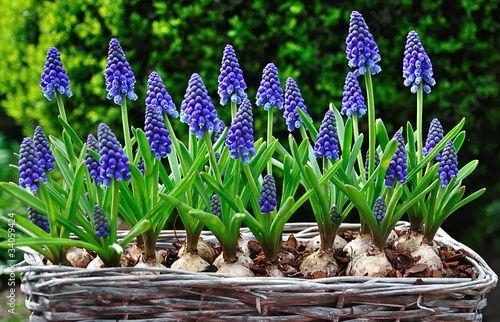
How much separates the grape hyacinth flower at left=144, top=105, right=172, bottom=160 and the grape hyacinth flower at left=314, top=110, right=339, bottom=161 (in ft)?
1.84

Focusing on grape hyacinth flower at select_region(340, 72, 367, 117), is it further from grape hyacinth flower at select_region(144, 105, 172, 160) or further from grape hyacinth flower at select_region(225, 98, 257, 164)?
grape hyacinth flower at select_region(144, 105, 172, 160)

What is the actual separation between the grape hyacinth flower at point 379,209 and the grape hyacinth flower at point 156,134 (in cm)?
81

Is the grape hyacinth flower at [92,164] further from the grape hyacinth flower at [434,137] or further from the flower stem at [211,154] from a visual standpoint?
the grape hyacinth flower at [434,137]

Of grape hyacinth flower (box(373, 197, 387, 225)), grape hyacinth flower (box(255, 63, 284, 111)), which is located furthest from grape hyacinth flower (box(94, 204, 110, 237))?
grape hyacinth flower (box(373, 197, 387, 225))

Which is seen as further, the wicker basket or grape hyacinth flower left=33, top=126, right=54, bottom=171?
grape hyacinth flower left=33, top=126, right=54, bottom=171

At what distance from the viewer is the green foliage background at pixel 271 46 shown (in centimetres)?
374

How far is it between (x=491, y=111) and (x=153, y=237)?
3.30 metres

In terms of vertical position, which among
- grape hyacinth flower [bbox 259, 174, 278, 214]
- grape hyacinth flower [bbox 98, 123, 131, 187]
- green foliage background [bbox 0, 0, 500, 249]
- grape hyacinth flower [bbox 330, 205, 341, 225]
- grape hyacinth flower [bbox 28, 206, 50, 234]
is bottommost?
grape hyacinth flower [bbox 330, 205, 341, 225]

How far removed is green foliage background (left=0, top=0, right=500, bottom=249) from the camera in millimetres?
3742

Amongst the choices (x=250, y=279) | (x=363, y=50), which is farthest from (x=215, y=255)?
(x=363, y=50)

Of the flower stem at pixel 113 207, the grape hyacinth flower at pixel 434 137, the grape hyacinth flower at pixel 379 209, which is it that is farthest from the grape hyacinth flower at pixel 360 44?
the flower stem at pixel 113 207

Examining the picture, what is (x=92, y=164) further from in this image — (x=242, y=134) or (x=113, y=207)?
(x=242, y=134)

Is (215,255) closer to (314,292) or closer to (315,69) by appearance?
(314,292)

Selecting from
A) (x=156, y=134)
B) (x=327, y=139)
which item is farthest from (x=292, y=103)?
(x=156, y=134)
